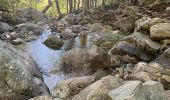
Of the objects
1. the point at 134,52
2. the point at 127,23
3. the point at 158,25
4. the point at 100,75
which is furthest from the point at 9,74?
Answer: the point at 127,23

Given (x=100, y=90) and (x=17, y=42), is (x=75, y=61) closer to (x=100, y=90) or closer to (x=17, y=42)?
(x=100, y=90)

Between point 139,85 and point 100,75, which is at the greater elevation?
point 139,85

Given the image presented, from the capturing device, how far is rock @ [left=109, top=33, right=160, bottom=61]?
10.0m

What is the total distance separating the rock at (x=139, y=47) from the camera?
10.0 metres

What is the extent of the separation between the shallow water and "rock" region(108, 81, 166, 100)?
3.91 metres

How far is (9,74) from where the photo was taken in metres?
7.79

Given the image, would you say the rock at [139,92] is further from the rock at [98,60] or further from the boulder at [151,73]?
the rock at [98,60]

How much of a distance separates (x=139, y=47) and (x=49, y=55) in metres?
3.86

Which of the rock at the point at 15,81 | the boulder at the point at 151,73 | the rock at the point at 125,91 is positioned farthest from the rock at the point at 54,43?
the rock at the point at 125,91

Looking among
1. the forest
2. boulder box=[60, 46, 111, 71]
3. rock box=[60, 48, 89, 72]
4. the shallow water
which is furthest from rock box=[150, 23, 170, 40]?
the shallow water

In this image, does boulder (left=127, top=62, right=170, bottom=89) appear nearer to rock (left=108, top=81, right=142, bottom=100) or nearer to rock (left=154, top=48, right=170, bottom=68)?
rock (left=154, top=48, right=170, bottom=68)

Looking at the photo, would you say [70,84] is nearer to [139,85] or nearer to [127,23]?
[139,85]

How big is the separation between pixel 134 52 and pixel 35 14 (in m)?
21.8

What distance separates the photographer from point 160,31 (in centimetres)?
1036
